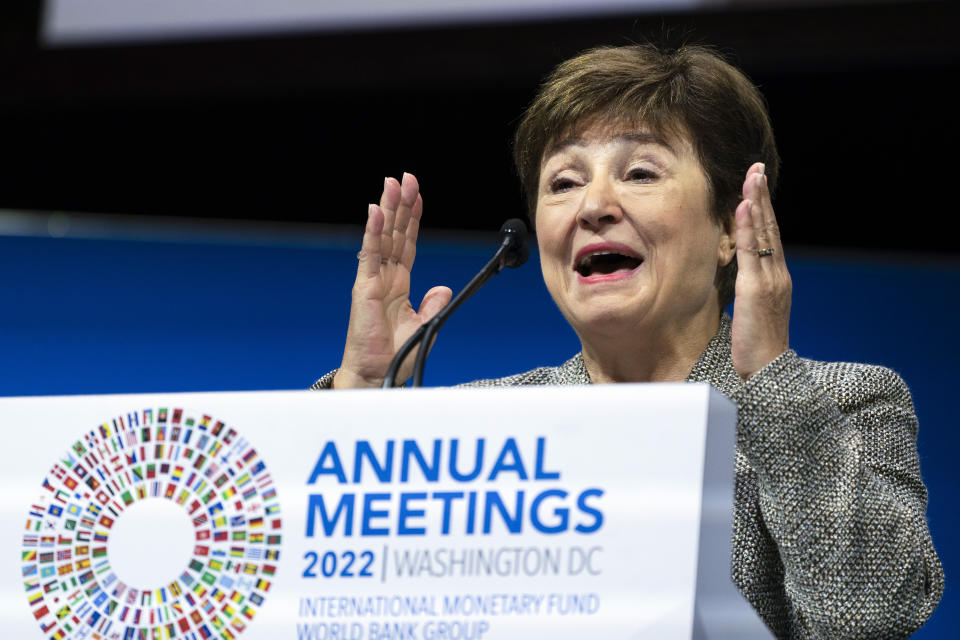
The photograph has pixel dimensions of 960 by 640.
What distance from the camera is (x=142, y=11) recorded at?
3043 mm

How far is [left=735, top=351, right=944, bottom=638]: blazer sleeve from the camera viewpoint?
1236 millimetres

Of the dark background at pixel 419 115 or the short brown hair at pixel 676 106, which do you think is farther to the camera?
the dark background at pixel 419 115

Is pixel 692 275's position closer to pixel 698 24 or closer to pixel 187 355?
pixel 698 24

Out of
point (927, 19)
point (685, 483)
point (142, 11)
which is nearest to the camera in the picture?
point (685, 483)

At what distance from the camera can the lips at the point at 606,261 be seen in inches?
70.8

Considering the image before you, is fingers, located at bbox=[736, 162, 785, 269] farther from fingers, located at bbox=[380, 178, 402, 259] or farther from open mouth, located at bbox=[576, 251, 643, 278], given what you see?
fingers, located at bbox=[380, 178, 402, 259]

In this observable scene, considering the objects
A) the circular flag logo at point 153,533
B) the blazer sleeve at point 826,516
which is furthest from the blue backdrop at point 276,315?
the circular flag logo at point 153,533

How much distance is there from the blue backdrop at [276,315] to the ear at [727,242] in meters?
0.91

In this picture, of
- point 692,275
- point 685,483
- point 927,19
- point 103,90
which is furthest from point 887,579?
point 103,90

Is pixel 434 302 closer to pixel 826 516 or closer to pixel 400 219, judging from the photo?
pixel 400 219

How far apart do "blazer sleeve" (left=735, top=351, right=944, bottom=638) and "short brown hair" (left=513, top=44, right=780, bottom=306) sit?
66 centimetres

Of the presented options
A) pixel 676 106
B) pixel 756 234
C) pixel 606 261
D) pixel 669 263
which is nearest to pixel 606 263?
pixel 606 261

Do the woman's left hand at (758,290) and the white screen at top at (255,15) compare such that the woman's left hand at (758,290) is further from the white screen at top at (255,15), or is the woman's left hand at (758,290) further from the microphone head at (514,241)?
the white screen at top at (255,15)

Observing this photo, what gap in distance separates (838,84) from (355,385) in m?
1.53
